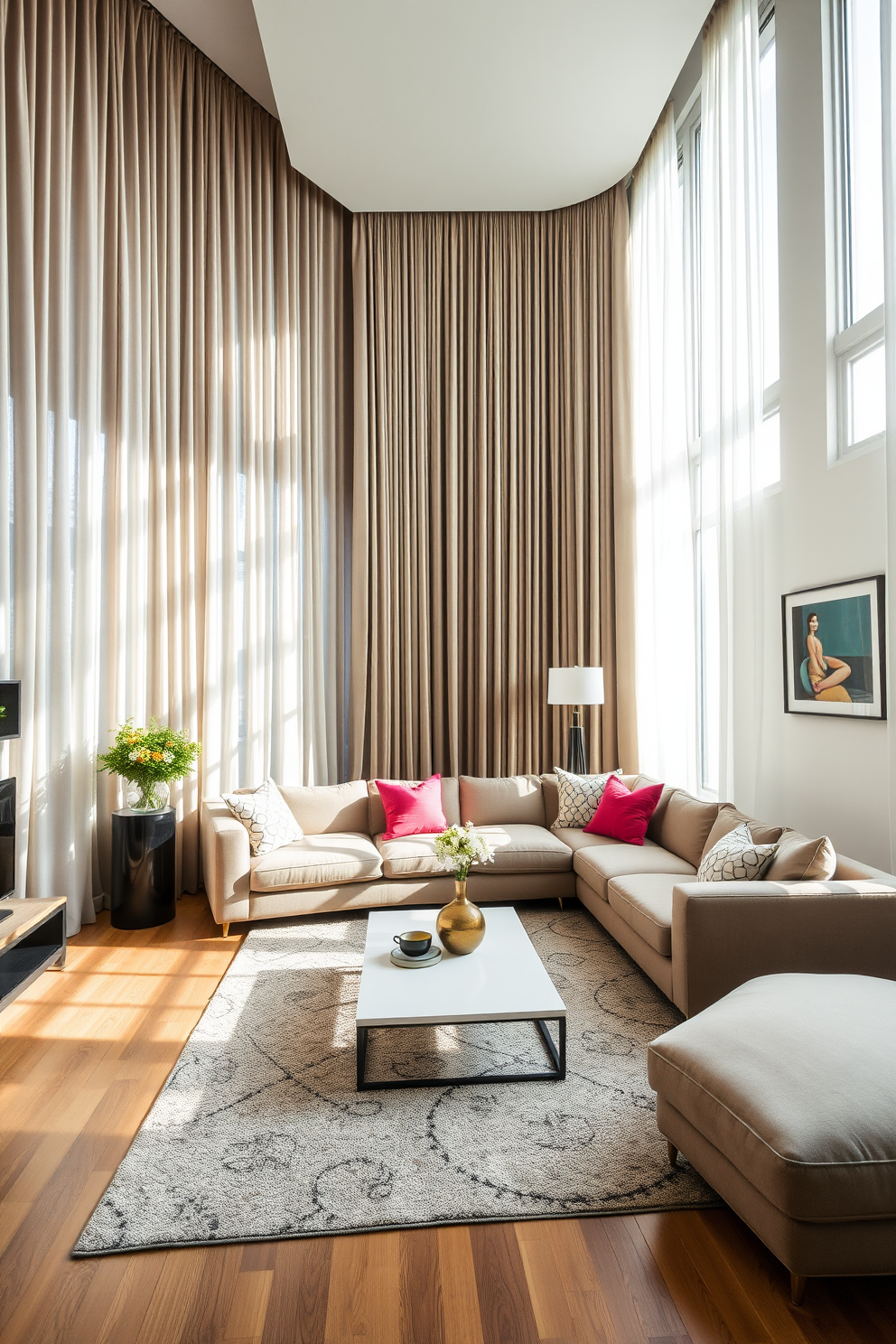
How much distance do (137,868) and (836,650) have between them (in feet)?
11.5

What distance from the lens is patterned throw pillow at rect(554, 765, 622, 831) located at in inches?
180

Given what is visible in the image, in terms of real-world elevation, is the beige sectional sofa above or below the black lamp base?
below

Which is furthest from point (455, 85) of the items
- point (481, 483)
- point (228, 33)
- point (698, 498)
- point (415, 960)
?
point (415, 960)

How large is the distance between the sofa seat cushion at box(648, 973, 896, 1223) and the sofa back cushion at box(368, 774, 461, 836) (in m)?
2.73

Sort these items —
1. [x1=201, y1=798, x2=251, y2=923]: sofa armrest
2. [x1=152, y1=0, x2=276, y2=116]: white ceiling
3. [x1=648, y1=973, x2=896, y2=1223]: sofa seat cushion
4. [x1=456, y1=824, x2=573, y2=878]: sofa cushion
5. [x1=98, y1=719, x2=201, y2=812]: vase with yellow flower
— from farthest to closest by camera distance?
1. [x1=152, y1=0, x2=276, y2=116]: white ceiling
2. [x1=456, y1=824, x2=573, y2=878]: sofa cushion
3. [x1=98, y1=719, x2=201, y2=812]: vase with yellow flower
4. [x1=201, y1=798, x2=251, y2=923]: sofa armrest
5. [x1=648, y1=973, x2=896, y2=1223]: sofa seat cushion

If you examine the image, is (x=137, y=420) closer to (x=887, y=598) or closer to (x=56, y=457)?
(x=56, y=457)

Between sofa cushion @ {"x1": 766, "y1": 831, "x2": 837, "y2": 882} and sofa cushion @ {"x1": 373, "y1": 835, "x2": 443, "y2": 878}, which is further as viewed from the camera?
sofa cushion @ {"x1": 373, "y1": 835, "x2": 443, "y2": 878}

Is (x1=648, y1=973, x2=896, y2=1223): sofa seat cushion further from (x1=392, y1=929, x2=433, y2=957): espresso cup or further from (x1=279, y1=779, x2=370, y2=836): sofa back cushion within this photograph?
(x1=279, y1=779, x2=370, y2=836): sofa back cushion

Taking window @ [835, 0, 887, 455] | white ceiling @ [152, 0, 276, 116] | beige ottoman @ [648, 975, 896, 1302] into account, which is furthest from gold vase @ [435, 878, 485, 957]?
white ceiling @ [152, 0, 276, 116]

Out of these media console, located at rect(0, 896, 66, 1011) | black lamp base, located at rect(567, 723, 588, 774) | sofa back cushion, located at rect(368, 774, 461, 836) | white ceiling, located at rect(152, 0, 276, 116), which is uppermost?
white ceiling, located at rect(152, 0, 276, 116)

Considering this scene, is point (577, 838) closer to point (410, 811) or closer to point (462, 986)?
point (410, 811)

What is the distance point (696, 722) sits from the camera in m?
4.59

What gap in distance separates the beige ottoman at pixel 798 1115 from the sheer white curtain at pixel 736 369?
211cm

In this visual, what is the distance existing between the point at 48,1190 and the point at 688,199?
5564 millimetres
